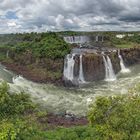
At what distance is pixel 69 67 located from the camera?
54.7 m

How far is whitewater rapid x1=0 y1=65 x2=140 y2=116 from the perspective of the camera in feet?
123

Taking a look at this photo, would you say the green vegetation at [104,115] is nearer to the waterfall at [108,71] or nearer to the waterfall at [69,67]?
the waterfall at [69,67]

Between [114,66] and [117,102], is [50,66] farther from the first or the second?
[117,102]

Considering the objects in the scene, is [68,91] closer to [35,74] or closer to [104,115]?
[35,74]

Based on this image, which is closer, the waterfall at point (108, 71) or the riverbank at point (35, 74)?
the riverbank at point (35, 74)

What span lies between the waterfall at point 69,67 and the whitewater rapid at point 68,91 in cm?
420

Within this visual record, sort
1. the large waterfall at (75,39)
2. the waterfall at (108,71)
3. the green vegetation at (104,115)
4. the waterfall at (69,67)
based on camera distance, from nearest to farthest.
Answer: the green vegetation at (104,115) < the waterfall at (69,67) < the waterfall at (108,71) < the large waterfall at (75,39)

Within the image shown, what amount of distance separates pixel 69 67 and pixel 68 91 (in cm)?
954

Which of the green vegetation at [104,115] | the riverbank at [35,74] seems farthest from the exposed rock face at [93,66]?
the green vegetation at [104,115]

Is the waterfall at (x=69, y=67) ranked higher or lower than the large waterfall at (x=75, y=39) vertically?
lower

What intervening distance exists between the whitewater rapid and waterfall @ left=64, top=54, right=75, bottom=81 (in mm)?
4203

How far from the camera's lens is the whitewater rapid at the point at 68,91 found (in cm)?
3742

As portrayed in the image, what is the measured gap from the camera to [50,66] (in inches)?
2247

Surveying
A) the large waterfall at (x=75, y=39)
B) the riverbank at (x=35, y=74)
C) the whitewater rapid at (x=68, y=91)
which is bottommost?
the whitewater rapid at (x=68, y=91)
